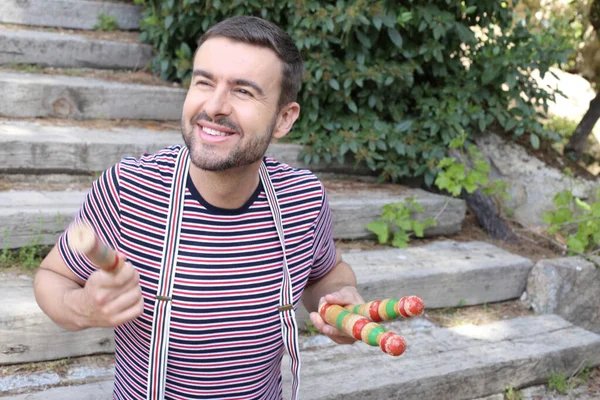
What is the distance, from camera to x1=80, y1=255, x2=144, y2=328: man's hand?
4.71ft

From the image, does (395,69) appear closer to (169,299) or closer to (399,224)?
(399,224)

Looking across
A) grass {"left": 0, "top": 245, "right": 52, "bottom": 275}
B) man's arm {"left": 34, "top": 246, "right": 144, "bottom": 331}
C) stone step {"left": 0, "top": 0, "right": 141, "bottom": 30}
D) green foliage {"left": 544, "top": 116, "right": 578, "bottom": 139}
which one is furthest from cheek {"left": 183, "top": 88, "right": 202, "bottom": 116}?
green foliage {"left": 544, "top": 116, "right": 578, "bottom": 139}

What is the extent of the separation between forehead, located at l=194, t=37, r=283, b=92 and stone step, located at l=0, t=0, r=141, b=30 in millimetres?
3625

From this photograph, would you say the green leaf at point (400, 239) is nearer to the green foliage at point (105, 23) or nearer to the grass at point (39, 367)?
the grass at point (39, 367)

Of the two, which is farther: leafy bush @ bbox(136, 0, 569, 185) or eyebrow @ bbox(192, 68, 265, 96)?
leafy bush @ bbox(136, 0, 569, 185)

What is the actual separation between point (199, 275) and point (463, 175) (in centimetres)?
285

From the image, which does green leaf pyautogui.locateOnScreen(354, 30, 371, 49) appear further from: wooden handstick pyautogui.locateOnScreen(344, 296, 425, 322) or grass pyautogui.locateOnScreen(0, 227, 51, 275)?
wooden handstick pyautogui.locateOnScreen(344, 296, 425, 322)

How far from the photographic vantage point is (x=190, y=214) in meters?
1.90

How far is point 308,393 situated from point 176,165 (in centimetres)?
130

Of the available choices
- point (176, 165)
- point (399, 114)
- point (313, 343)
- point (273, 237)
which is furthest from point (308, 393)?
point (399, 114)

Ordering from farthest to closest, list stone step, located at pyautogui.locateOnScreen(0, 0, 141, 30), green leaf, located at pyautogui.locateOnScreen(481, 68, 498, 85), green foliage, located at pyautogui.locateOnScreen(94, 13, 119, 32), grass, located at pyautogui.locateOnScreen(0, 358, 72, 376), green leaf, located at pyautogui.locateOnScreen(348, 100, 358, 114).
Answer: green foliage, located at pyautogui.locateOnScreen(94, 13, 119, 32)
stone step, located at pyautogui.locateOnScreen(0, 0, 141, 30)
green leaf, located at pyautogui.locateOnScreen(481, 68, 498, 85)
green leaf, located at pyautogui.locateOnScreen(348, 100, 358, 114)
grass, located at pyautogui.locateOnScreen(0, 358, 72, 376)

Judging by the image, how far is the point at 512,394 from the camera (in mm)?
3439

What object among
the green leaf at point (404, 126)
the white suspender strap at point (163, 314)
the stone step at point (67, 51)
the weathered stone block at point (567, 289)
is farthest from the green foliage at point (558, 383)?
the stone step at point (67, 51)

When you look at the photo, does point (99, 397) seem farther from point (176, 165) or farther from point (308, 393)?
point (176, 165)
